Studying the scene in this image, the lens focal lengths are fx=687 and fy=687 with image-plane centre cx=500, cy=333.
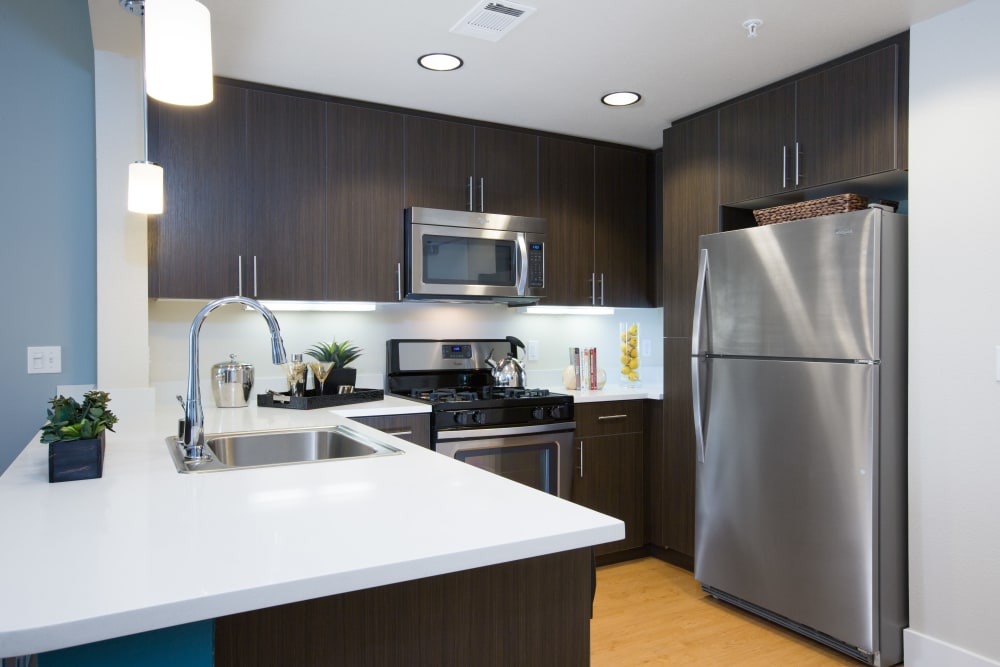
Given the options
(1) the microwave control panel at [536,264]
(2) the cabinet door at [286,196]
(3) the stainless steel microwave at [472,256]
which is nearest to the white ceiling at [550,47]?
(2) the cabinet door at [286,196]

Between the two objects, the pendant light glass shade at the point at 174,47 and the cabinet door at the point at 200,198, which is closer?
the pendant light glass shade at the point at 174,47

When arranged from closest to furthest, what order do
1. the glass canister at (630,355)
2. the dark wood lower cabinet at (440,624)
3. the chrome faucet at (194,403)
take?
the dark wood lower cabinet at (440,624) → the chrome faucet at (194,403) → the glass canister at (630,355)

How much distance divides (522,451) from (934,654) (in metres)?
1.73

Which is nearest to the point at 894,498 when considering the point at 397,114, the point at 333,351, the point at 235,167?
the point at 333,351

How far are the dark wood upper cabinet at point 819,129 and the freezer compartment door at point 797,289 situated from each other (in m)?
0.29

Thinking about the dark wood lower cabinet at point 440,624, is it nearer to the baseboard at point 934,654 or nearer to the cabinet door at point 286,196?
the baseboard at point 934,654

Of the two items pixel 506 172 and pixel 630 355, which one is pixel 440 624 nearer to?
pixel 506 172

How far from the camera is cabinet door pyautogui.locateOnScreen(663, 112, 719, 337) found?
10.8ft

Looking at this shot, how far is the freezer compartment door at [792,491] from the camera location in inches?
95.1

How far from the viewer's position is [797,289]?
2.62 m

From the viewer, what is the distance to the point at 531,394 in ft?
11.1

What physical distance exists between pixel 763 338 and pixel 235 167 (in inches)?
90.8

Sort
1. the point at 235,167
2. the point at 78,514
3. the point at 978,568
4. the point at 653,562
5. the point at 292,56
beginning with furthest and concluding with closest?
1. the point at 653,562
2. the point at 235,167
3. the point at 292,56
4. the point at 978,568
5. the point at 78,514

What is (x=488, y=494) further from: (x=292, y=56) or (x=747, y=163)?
(x=747, y=163)
